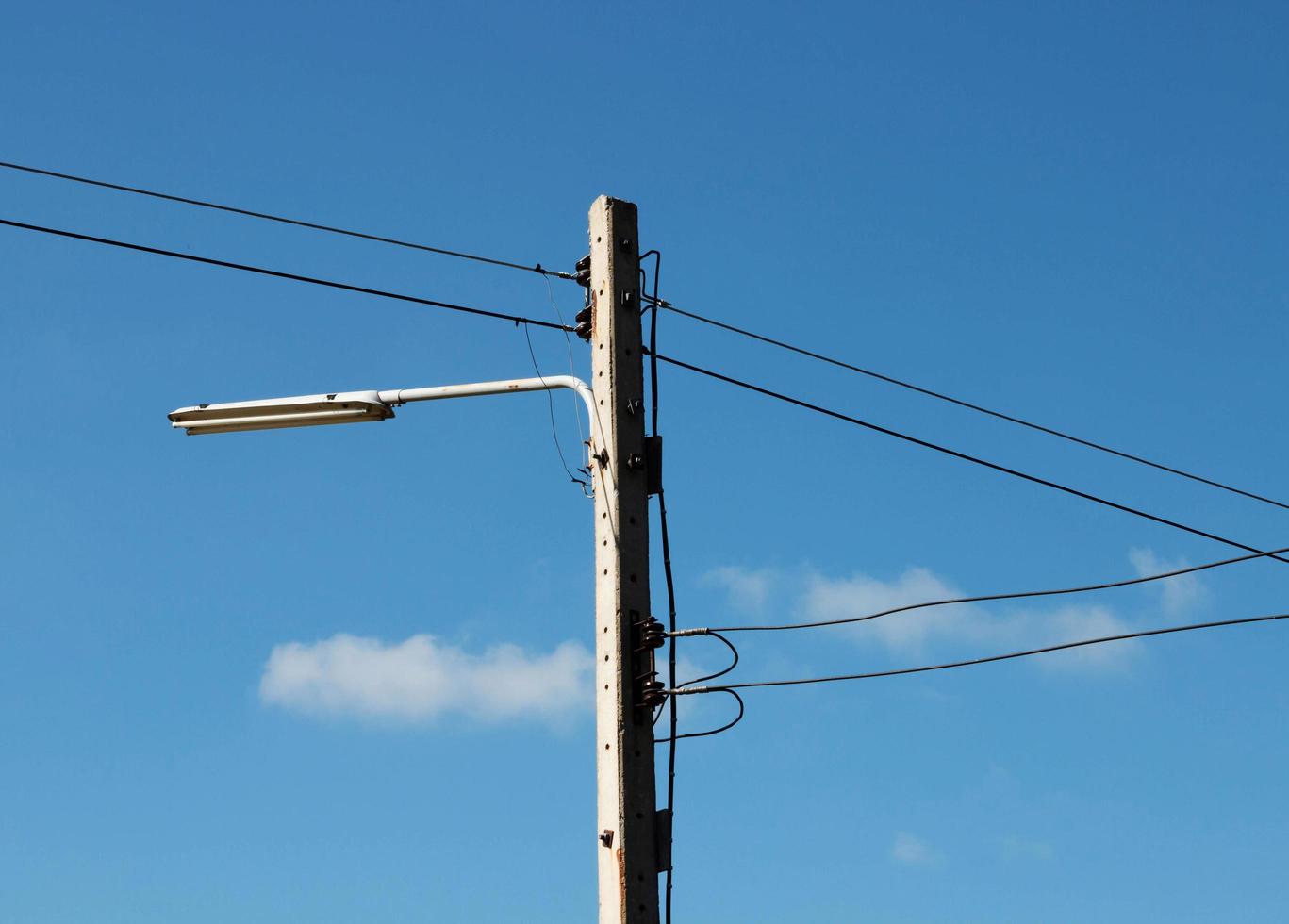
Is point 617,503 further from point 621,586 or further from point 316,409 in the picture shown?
point 316,409

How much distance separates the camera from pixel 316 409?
10312mm

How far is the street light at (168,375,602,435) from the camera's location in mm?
10273

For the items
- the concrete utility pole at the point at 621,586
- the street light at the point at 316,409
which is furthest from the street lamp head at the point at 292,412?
the concrete utility pole at the point at 621,586

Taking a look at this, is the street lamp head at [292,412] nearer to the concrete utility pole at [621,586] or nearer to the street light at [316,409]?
the street light at [316,409]

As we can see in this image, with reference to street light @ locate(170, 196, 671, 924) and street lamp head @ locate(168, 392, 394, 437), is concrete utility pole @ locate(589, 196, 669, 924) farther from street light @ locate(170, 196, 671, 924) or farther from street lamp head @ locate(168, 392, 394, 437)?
street lamp head @ locate(168, 392, 394, 437)

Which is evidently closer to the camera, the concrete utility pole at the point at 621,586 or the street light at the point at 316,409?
the concrete utility pole at the point at 621,586

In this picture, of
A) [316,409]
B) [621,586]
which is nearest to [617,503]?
[621,586]

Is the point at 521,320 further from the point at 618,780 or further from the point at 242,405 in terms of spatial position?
the point at 618,780

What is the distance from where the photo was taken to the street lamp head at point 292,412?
33.7 feet

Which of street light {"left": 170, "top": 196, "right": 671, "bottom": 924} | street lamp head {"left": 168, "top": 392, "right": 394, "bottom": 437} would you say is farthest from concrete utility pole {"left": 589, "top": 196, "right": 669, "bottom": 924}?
street lamp head {"left": 168, "top": 392, "right": 394, "bottom": 437}

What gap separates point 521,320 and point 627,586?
2.45 metres

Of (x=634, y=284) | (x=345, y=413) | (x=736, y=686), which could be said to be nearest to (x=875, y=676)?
(x=736, y=686)

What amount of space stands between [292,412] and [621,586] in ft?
8.38

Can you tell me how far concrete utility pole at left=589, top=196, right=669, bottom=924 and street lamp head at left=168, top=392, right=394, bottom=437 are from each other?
151 centimetres
